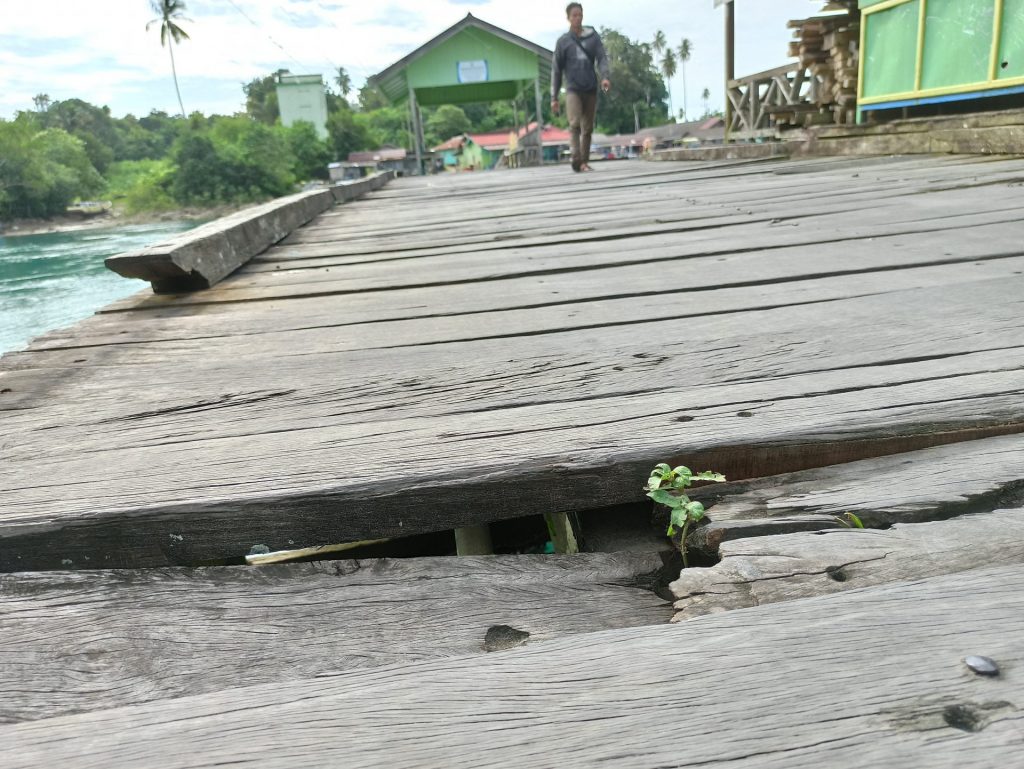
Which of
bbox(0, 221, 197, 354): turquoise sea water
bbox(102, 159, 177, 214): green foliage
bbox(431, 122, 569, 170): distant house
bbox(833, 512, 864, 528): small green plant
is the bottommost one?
bbox(0, 221, 197, 354): turquoise sea water

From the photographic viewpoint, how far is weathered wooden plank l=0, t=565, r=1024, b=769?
19.2 inches

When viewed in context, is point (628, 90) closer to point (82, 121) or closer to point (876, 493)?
point (82, 121)

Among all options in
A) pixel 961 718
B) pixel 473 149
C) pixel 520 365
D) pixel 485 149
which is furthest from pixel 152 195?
pixel 961 718

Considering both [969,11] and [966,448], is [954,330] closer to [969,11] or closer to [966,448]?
[966,448]

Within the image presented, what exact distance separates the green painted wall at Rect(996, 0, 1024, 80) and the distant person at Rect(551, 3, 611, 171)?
3171 millimetres

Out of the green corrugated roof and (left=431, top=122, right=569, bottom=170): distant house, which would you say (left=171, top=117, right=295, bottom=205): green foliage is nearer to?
(left=431, top=122, right=569, bottom=170): distant house

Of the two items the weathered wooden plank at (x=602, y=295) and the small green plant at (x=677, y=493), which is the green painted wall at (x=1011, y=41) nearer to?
the weathered wooden plank at (x=602, y=295)

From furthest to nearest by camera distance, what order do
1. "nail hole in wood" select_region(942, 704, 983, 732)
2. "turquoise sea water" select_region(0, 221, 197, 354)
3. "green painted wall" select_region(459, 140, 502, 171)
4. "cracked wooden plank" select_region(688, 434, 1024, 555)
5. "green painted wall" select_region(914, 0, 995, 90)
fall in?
"green painted wall" select_region(459, 140, 502, 171)
"turquoise sea water" select_region(0, 221, 197, 354)
"green painted wall" select_region(914, 0, 995, 90)
"cracked wooden plank" select_region(688, 434, 1024, 555)
"nail hole in wood" select_region(942, 704, 983, 732)

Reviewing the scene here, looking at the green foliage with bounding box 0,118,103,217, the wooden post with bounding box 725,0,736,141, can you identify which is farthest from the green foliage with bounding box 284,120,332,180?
the wooden post with bounding box 725,0,736,141

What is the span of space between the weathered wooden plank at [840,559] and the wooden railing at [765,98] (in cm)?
905

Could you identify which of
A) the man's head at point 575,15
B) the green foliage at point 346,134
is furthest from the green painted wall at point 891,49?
the green foliage at point 346,134

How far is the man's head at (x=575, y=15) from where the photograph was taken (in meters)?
7.05

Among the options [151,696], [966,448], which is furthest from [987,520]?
[151,696]

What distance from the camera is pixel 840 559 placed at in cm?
68
